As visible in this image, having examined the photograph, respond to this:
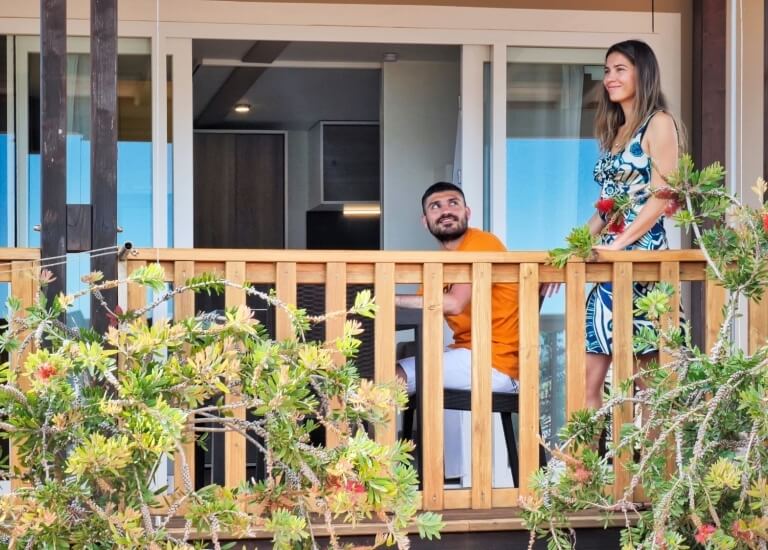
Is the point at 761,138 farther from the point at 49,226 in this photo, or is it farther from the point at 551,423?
the point at 49,226

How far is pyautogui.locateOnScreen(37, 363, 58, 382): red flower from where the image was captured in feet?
8.20

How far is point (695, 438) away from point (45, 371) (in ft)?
5.13

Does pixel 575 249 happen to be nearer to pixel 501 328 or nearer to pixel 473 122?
pixel 501 328

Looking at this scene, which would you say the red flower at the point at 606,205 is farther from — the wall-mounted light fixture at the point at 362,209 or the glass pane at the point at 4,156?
the wall-mounted light fixture at the point at 362,209

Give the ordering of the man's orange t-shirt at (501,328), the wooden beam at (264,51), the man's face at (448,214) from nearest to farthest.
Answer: the man's orange t-shirt at (501,328) → the man's face at (448,214) → the wooden beam at (264,51)

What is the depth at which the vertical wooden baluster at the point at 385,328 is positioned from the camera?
337cm

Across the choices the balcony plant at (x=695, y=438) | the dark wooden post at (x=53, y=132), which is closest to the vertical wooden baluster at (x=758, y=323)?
the balcony plant at (x=695, y=438)

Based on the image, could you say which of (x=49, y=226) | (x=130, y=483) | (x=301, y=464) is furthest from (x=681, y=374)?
(x=49, y=226)

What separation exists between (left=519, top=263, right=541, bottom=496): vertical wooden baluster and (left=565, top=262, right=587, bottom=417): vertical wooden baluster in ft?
0.29

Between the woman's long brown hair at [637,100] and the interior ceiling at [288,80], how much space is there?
199 centimetres

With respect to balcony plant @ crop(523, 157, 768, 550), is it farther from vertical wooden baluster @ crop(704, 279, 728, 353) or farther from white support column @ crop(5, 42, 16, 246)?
white support column @ crop(5, 42, 16, 246)

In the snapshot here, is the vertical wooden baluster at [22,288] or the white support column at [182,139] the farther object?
the white support column at [182,139]

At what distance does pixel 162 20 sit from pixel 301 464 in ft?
9.11

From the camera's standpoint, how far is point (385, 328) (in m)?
3.40
